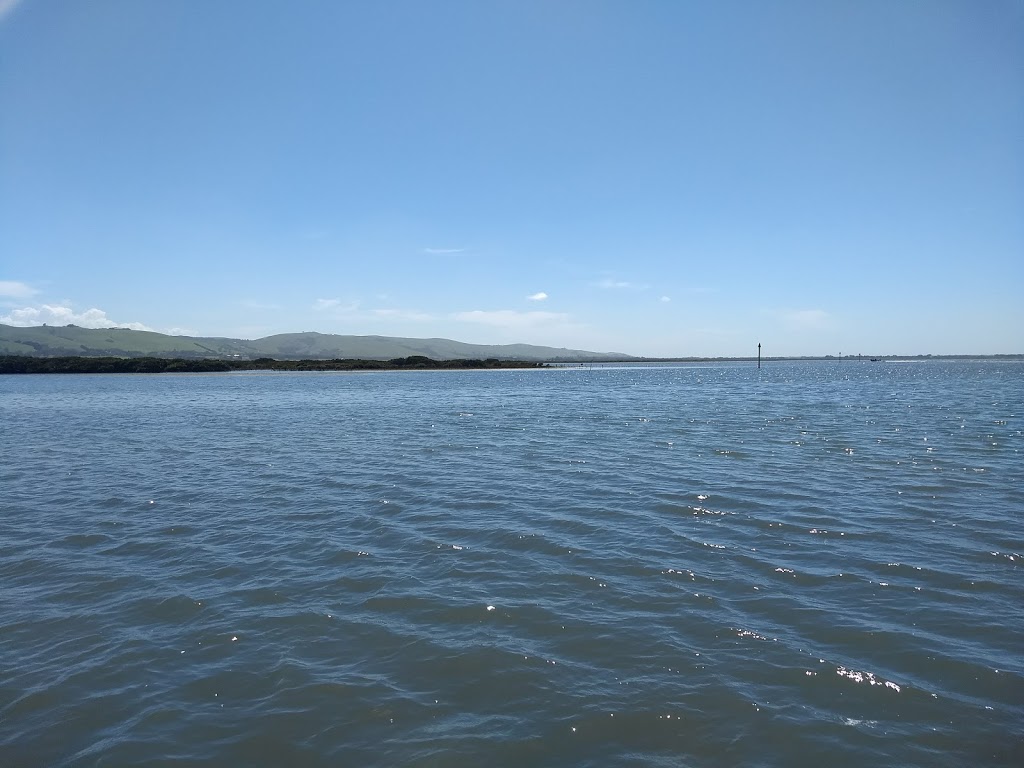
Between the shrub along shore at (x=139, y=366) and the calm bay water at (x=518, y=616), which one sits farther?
the shrub along shore at (x=139, y=366)

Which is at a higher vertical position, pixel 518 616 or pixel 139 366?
pixel 139 366

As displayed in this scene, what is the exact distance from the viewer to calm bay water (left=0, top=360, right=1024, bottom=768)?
595cm

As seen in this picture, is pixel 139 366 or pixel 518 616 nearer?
pixel 518 616

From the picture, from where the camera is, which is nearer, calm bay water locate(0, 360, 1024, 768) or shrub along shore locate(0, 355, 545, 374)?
calm bay water locate(0, 360, 1024, 768)

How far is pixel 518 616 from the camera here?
865cm

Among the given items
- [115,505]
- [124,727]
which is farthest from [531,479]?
[124,727]

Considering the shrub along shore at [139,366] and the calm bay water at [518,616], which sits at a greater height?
the shrub along shore at [139,366]

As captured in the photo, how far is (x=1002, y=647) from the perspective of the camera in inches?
299

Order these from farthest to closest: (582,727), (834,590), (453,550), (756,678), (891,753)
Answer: (453,550)
(834,590)
(756,678)
(582,727)
(891,753)

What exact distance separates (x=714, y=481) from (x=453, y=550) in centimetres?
950

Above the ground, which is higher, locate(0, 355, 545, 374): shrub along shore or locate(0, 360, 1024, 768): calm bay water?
locate(0, 355, 545, 374): shrub along shore

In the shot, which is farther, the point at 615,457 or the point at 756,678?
the point at 615,457

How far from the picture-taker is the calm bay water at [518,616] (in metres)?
5.95

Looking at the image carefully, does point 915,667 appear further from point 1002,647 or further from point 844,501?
point 844,501
